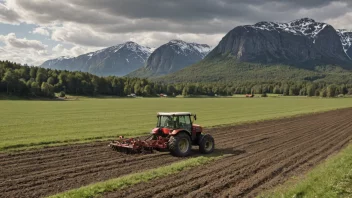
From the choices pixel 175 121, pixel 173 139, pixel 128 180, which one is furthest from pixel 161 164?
pixel 128 180

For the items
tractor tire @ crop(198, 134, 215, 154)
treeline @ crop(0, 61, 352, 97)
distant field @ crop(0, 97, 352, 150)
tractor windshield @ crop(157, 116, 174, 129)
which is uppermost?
treeline @ crop(0, 61, 352, 97)

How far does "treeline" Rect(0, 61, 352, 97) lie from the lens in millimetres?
102281

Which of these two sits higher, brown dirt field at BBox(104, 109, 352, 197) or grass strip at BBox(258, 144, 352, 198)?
grass strip at BBox(258, 144, 352, 198)

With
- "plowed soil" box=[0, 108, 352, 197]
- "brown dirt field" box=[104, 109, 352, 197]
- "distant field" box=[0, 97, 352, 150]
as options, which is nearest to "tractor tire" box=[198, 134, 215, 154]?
"plowed soil" box=[0, 108, 352, 197]

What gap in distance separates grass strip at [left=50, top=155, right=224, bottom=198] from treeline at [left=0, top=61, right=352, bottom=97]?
317 feet

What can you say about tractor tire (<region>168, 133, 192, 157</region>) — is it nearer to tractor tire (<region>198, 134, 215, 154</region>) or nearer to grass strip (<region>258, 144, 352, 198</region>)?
tractor tire (<region>198, 134, 215, 154</region>)

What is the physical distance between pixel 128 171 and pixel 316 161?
914 cm

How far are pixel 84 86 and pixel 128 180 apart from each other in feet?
390

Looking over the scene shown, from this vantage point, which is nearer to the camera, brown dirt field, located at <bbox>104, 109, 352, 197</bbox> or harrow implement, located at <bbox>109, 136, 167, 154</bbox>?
brown dirt field, located at <bbox>104, 109, 352, 197</bbox>

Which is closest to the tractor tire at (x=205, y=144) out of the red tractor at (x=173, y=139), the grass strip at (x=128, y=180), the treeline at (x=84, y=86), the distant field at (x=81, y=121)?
the red tractor at (x=173, y=139)

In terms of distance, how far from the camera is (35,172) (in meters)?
13.4

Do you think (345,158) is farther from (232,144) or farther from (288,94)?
(288,94)

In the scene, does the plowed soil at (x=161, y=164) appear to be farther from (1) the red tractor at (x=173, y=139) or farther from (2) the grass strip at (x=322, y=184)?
(2) the grass strip at (x=322, y=184)

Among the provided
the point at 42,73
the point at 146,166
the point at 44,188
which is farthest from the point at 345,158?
the point at 42,73
